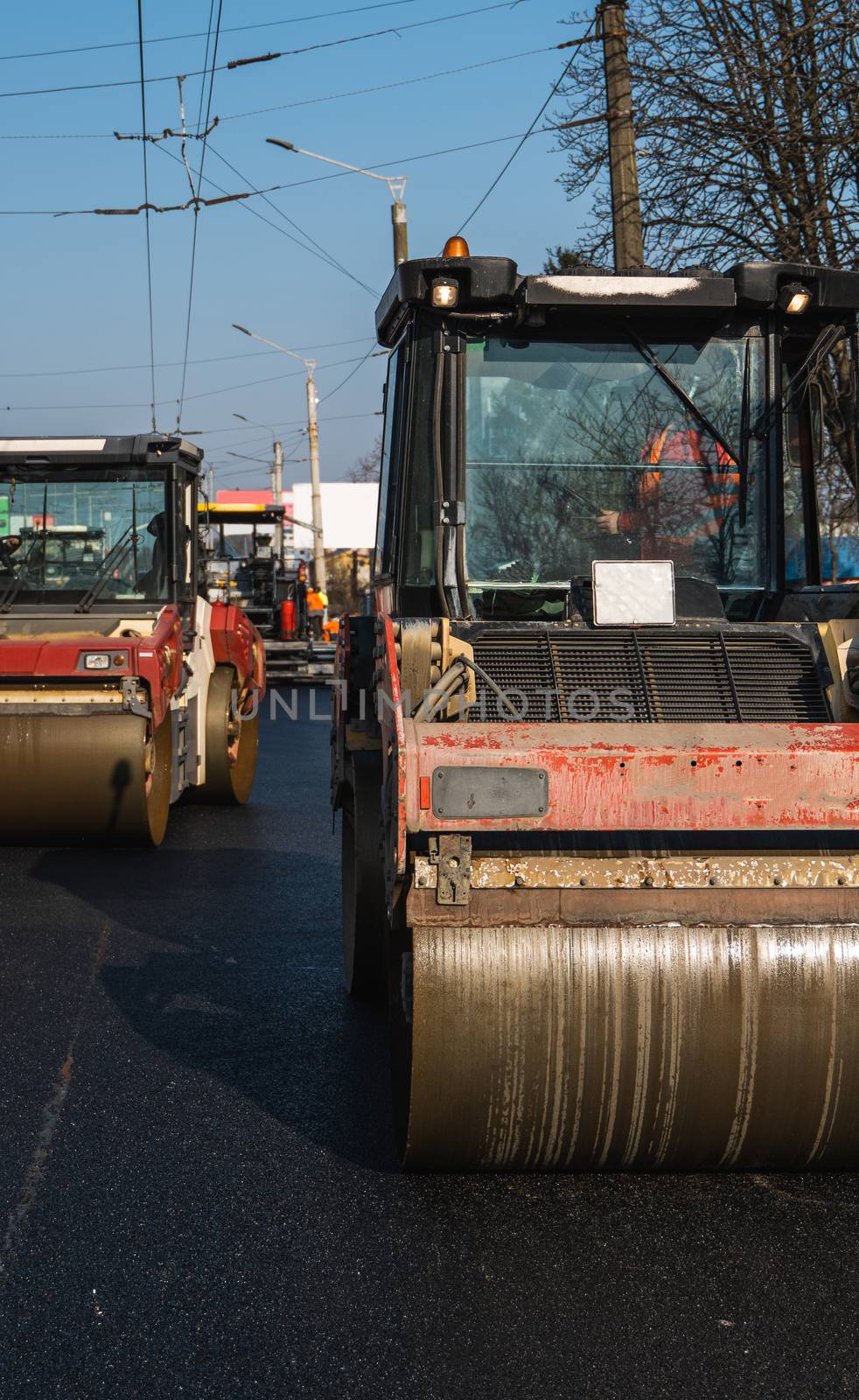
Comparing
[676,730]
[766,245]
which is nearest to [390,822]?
[676,730]

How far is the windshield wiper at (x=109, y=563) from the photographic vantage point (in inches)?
417

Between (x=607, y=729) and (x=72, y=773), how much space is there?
5.63 meters

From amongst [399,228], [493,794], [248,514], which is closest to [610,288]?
[493,794]

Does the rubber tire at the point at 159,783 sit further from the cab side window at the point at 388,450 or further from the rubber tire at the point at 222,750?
the cab side window at the point at 388,450

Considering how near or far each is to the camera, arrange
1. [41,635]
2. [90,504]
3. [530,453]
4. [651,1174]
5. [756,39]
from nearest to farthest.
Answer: [651,1174] < [530,453] < [41,635] < [90,504] < [756,39]

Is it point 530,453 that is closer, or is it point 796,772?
point 796,772

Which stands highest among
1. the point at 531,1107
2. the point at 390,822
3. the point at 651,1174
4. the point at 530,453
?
the point at 530,453

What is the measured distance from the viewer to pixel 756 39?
1471 cm

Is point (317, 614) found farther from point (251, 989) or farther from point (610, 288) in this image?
point (610, 288)

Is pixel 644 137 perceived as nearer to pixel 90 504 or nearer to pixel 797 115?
pixel 797 115

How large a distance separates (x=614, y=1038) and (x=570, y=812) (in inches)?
22.3

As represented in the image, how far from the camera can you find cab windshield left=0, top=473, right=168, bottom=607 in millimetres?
10641

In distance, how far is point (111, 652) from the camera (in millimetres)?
9125

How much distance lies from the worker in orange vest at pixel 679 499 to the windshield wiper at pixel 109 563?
19.7 ft
